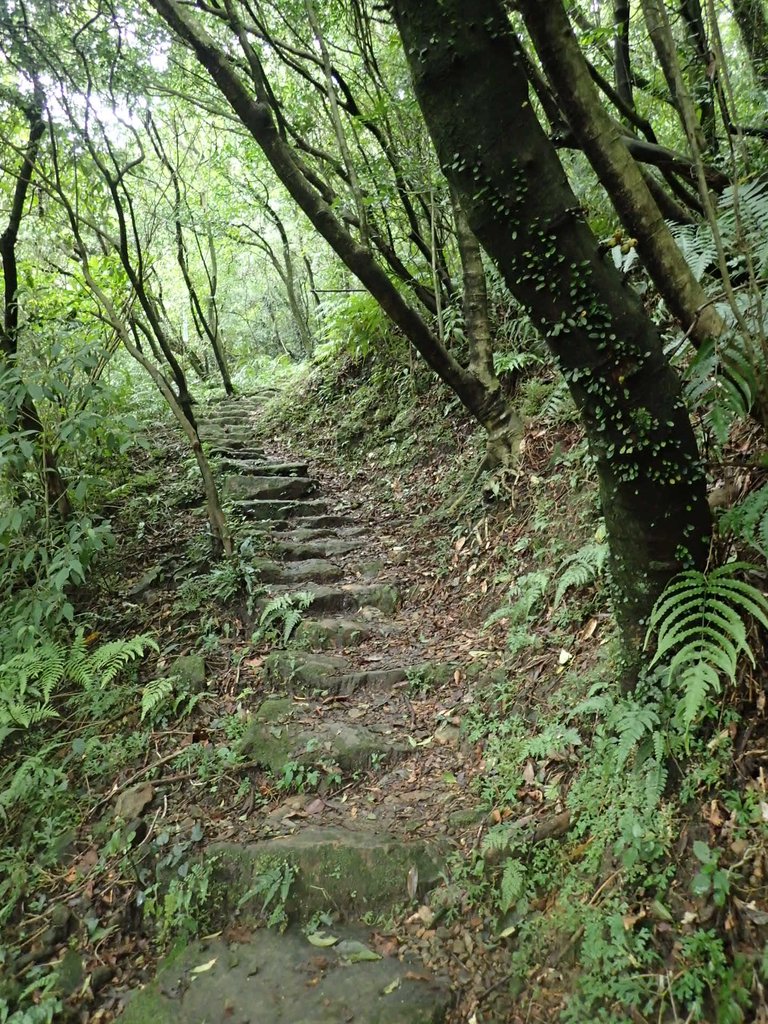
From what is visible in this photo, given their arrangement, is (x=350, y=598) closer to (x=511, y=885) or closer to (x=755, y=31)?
(x=511, y=885)

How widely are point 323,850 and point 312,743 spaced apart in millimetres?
806

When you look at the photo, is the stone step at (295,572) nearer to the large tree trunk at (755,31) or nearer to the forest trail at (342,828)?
the forest trail at (342,828)

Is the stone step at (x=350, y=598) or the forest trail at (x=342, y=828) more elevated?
the stone step at (x=350, y=598)

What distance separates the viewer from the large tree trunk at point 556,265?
7.80 ft

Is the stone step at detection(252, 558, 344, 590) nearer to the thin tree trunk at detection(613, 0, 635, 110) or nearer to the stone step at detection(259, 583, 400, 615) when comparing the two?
the stone step at detection(259, 583, 400, 615)

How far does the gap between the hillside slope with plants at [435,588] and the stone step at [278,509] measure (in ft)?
0.16

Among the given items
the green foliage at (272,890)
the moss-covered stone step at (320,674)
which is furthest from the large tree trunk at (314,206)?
the green foliage at (272,890)

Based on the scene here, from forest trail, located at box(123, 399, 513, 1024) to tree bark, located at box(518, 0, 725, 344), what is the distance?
9.01 ft

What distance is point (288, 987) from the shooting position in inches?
115

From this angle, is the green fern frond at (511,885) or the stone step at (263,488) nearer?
the green fern frond at (511,885)

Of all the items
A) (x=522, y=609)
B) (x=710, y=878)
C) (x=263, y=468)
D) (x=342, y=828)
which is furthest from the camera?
(x=263, y=468)

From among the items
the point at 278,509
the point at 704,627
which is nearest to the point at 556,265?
the point at 704,627

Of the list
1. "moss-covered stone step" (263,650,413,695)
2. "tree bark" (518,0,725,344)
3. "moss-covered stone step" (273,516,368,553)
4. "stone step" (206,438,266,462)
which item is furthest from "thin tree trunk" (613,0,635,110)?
"stone step" (206,438,266,462)

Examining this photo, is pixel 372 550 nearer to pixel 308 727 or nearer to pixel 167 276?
pixel 308 727
